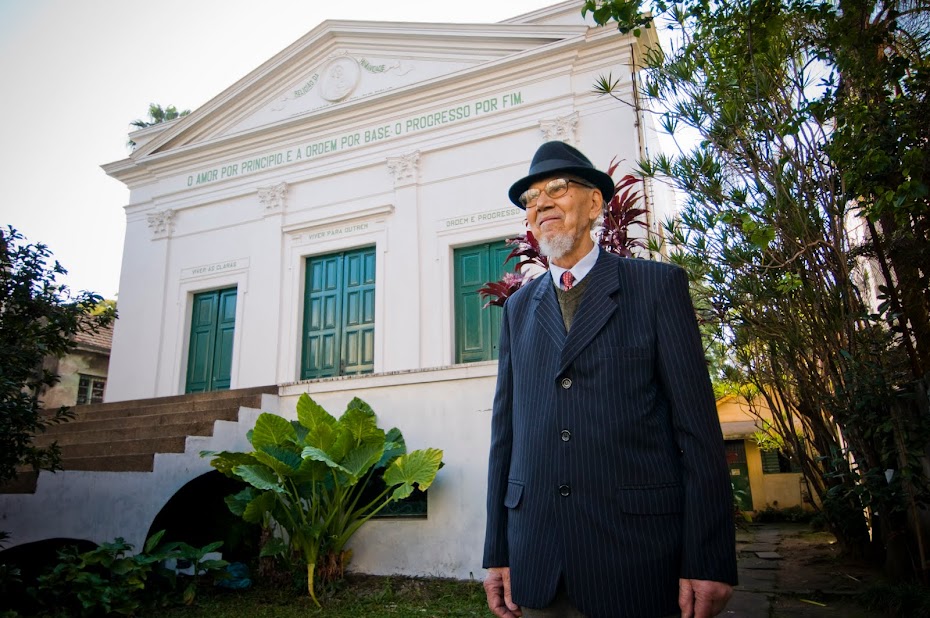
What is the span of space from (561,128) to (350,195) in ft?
13.2

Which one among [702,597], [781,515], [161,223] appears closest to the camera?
[702,597]

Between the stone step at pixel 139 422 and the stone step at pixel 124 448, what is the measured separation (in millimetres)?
599

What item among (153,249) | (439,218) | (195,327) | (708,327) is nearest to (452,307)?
(439,218)

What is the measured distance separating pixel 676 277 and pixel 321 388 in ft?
19.1

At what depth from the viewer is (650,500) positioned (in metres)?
1.84

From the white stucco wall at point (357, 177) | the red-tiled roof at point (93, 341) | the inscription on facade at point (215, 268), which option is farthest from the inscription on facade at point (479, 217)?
the red-tiled roof at point (93, 341)

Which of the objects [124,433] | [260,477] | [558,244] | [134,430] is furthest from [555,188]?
[124,433]

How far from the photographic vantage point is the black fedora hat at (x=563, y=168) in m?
2.24

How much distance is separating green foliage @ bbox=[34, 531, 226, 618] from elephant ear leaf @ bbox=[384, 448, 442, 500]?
171cm

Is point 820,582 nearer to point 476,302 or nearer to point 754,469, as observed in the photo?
point 476,302

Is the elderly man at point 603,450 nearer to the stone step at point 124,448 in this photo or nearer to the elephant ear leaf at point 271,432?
the elephant ear leaf at point 271,432

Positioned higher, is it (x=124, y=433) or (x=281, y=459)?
(x=124, y=433)

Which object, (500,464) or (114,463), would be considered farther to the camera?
(114,463)

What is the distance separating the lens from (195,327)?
41.7 ft
